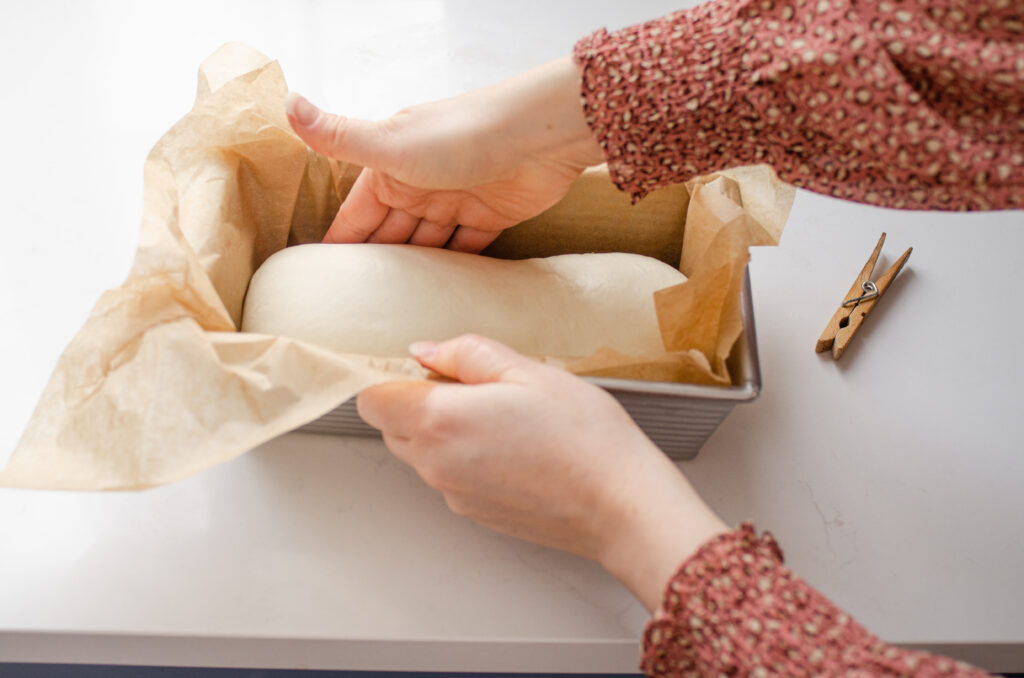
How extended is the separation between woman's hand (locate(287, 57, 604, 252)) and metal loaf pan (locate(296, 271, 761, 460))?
199 millimetres

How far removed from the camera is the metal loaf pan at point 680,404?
0.56 metres

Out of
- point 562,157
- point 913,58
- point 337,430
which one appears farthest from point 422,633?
point 913,58

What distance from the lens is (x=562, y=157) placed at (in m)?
0.68

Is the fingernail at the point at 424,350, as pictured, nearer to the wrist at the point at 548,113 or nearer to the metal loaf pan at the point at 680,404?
the metal loaf pan at the point at 680,404

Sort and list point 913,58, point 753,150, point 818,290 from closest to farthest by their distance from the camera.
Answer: point 913,58 < point 753,150 < point 818,290

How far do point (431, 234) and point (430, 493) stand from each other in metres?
0.27

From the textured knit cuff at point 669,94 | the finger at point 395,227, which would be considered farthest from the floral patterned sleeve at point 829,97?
the finger at point 395,227

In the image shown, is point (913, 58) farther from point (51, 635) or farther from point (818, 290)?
point (51, 635)

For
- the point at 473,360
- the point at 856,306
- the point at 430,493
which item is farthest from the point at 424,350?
the point at 856,306

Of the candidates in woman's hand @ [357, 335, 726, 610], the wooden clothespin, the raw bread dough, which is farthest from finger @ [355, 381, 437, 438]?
the wooden clothespin

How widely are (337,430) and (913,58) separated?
1.70 ft

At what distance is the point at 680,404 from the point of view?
1.87 ft

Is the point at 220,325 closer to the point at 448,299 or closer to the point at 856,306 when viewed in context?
the point at 448,299

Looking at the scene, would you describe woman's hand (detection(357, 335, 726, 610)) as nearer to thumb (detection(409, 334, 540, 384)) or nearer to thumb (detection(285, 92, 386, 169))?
thumb (detection(409, 334, 540, 384))
